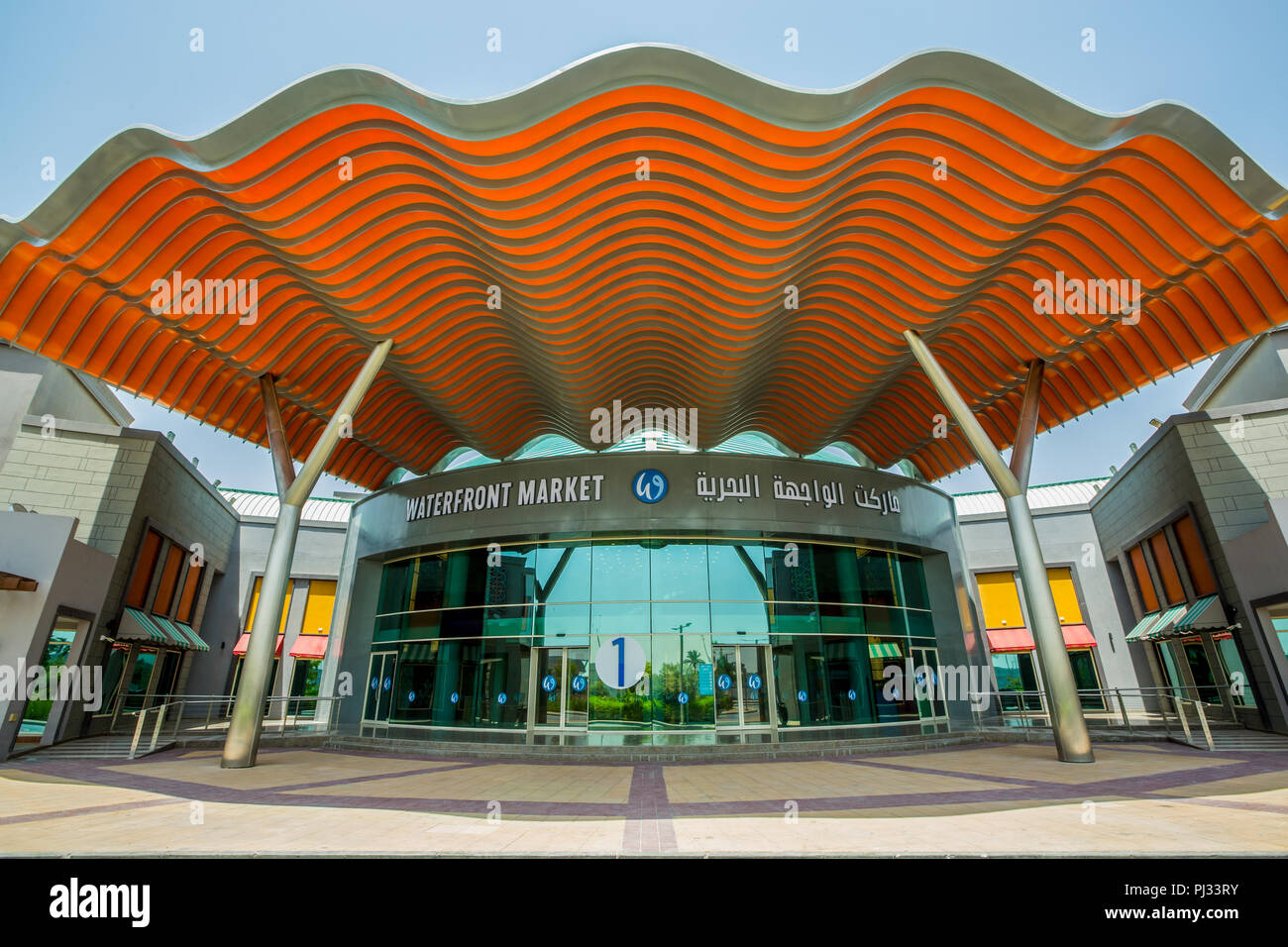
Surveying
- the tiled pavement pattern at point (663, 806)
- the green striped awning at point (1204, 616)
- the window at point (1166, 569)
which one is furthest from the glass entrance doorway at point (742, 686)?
the window at point (1166, 569)

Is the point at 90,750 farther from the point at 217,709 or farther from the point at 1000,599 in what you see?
the point at 1000,599

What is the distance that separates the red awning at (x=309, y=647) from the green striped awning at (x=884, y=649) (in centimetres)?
2338

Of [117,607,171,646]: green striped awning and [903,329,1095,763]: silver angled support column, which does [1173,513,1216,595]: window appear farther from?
[117,607,171,646]: green striped awning

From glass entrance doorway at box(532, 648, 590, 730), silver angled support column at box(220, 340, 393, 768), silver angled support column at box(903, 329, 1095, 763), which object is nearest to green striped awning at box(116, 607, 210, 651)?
silver angled support column at box(220, 340, 393, 768)

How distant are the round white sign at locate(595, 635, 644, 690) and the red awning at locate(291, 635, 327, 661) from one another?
60.4 ft

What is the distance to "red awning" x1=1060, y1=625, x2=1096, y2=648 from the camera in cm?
2569

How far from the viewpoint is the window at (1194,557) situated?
16.0m

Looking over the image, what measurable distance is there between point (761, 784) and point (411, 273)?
39.4 ft

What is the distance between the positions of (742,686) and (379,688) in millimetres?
10463

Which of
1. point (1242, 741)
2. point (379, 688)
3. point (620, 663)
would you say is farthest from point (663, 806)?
point (1242, 741)

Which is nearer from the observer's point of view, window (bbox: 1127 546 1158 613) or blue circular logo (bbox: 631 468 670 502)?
blue circular logo (bbox: 631 468 670 502)

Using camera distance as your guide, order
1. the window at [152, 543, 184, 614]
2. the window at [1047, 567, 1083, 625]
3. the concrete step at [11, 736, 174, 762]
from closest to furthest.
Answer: the concrete step at [11, 736, 174, 762], the window at [152, 543, 184, 614], the window at [1047, 567, 1083, 625]
